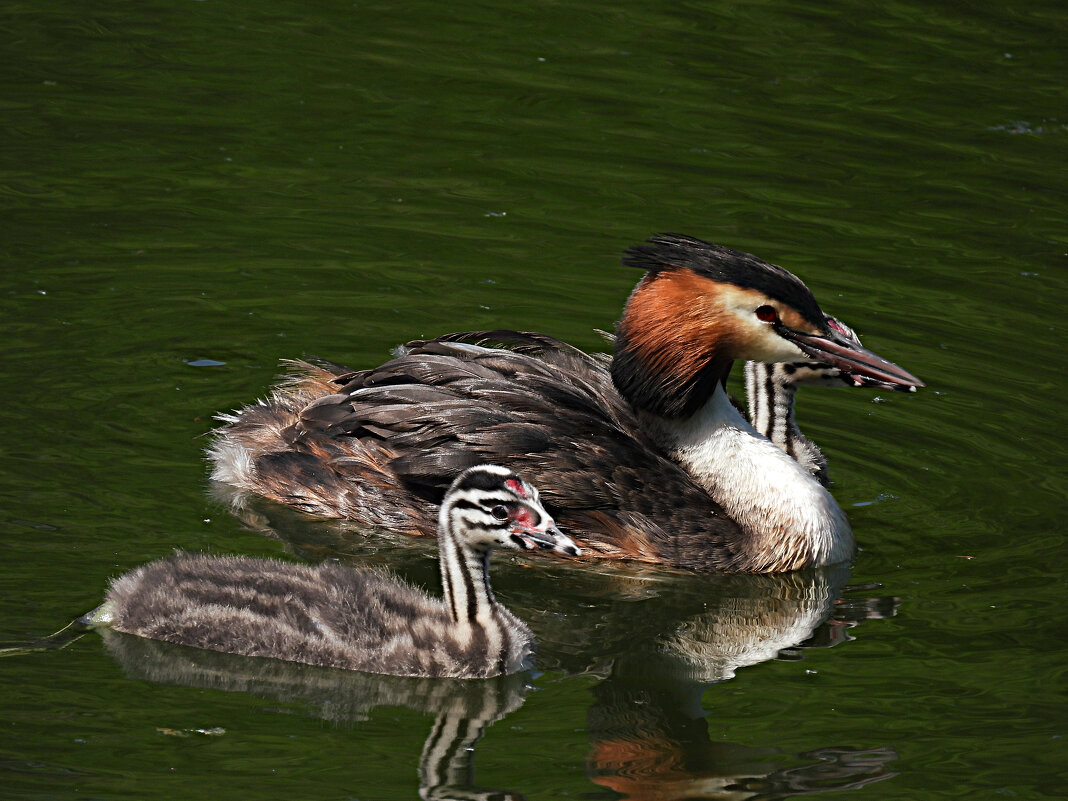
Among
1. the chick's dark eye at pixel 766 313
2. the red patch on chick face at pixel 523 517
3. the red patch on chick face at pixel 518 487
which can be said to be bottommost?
the red patch on chick face at pixel 523 517

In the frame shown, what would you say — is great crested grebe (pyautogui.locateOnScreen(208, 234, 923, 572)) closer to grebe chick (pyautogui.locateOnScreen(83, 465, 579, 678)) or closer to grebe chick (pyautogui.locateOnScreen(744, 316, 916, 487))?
grebe chick (pyautogui.locateOnScreen(744, 316, 916, 487))

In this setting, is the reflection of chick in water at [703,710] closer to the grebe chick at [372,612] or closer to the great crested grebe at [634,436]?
the great crested grebe at [634,436]

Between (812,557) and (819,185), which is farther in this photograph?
(819,185)

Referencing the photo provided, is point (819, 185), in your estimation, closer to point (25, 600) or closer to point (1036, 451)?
point (1036, 451)

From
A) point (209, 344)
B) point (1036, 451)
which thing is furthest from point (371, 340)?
point (1036, 451)

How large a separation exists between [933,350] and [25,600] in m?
5.87

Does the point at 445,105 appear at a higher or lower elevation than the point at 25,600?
higher

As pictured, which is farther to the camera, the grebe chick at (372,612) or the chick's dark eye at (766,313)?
the chick's dark eye at (766,313)

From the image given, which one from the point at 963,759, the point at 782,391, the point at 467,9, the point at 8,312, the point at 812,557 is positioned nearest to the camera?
the point at 963,759

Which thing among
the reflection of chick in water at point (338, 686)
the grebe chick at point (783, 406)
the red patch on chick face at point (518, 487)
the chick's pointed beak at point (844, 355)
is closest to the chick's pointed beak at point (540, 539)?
the red patch on chick face at point (518, 487)

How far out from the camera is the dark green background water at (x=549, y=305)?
6656 mm

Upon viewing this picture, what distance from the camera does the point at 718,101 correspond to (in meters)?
14.5

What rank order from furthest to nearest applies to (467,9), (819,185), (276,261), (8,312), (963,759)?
(467,9), (819,185), (276,261), (8,312), (963,759)

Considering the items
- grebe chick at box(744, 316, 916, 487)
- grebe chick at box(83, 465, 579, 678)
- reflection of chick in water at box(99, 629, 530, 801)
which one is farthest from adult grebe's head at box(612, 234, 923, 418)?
reflection of chick in water at box(99, 629, 530, 801)
